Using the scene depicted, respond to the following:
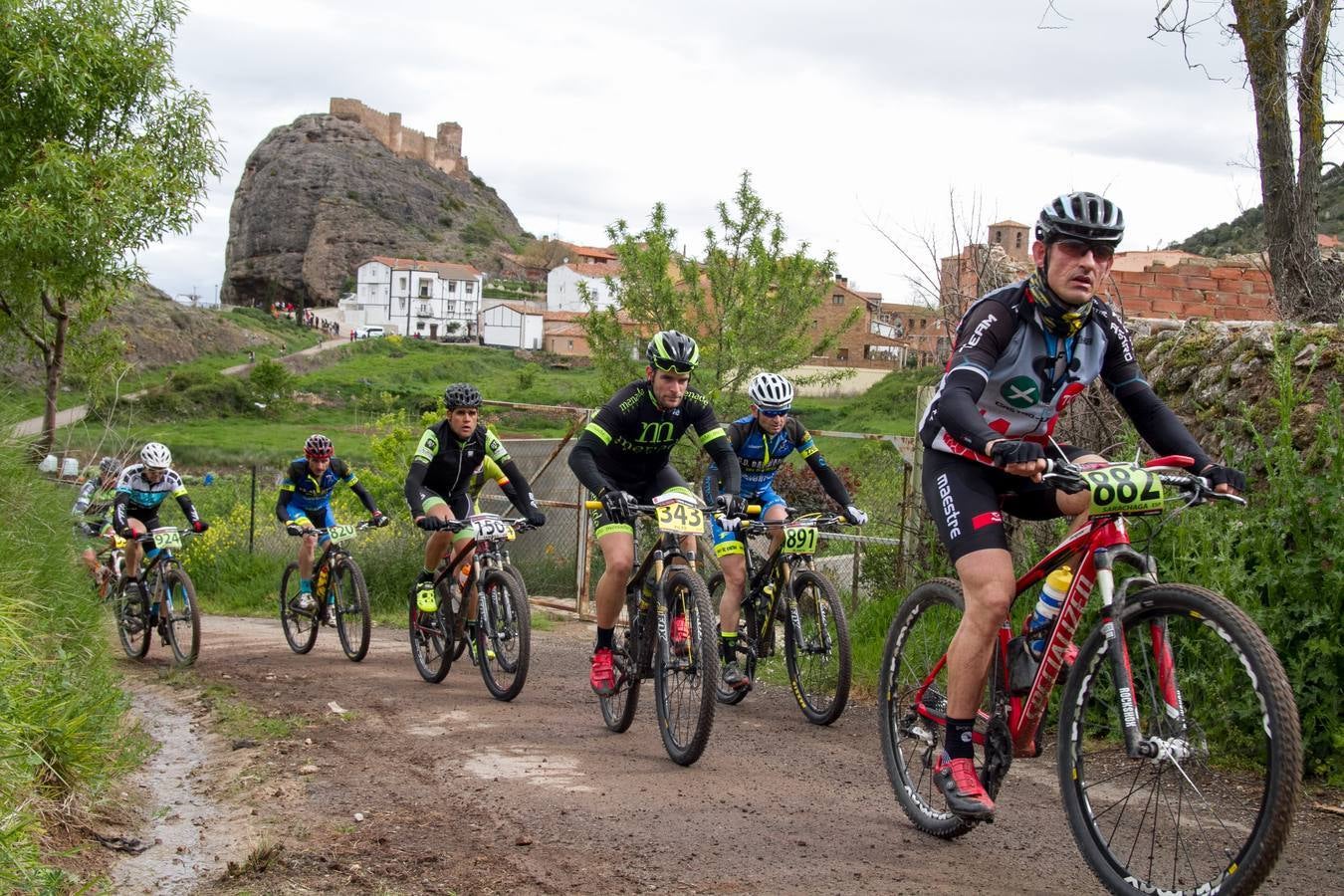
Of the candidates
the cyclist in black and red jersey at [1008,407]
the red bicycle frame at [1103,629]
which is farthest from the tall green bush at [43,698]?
the red bicycle frame at [1103,629]

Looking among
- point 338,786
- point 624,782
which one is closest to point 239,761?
point 338,786

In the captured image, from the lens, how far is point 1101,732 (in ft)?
14.6

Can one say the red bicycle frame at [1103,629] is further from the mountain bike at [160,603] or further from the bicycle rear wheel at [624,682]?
the mountain bike at [160,603]

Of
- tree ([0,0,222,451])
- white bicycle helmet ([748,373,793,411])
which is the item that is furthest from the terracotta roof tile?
white bicycle helmet ([748,373,793,411])

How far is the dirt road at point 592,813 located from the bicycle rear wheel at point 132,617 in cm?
357

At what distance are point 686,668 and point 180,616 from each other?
255 inches

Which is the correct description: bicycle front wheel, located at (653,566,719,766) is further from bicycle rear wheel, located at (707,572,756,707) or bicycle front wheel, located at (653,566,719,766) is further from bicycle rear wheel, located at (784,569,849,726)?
bicycle rear wheel, located at (707,572,756,707)

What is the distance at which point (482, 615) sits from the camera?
31.2 feet

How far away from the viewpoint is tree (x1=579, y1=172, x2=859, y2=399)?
88.2 feet

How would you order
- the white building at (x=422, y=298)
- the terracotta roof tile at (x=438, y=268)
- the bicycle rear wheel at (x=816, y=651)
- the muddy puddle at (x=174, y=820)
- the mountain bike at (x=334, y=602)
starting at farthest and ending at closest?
the terracotta roof tile at (x=438, y=268) → the white building at (x=422, y=298) → the mountain bike at (x=334, y=602) → the bicycle rear wheel at (x=816, y=651) → the muddy puddle at (x=174, y=820)

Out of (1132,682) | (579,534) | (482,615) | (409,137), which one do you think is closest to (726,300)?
(579,534)

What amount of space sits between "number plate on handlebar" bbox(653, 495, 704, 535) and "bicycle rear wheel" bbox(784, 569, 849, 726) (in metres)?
1.40

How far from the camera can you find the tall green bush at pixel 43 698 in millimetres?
4508

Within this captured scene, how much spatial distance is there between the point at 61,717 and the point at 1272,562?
238 inches
